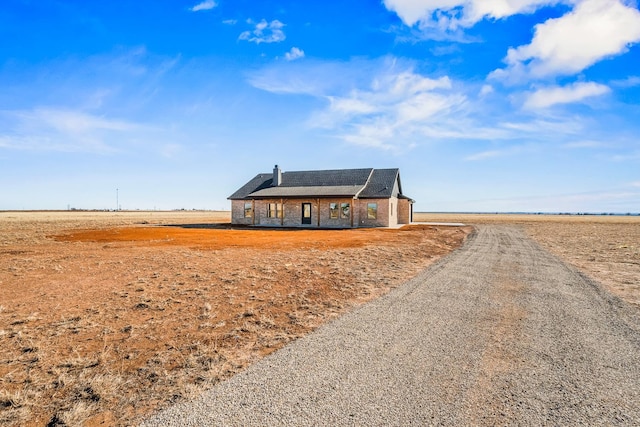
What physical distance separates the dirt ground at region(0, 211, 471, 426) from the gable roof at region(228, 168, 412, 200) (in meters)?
17.2

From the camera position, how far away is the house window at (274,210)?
31281 mm

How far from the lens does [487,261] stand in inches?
478

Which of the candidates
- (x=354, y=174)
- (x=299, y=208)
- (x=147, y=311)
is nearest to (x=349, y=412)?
(x=147, y=311)

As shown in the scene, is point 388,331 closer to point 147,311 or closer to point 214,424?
point 214,424

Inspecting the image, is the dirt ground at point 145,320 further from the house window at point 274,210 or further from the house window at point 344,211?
the house window at point 274,210

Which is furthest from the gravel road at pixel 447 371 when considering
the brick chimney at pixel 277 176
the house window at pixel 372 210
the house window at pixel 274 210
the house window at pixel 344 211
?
the brick chimney at pixel 277 176

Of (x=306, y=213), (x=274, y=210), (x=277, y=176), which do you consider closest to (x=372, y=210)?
(x=306, y=213)

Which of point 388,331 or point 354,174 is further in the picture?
point 354,174

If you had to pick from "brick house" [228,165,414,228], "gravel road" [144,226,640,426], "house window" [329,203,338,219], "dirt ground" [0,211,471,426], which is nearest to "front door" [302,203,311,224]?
"brick house" [228,165,414,228]

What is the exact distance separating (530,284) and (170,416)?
882 cm

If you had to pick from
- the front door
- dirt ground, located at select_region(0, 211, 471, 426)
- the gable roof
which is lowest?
dirt ground, located at select_region(0, 211, 471, 426)

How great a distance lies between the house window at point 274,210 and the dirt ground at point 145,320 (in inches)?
741

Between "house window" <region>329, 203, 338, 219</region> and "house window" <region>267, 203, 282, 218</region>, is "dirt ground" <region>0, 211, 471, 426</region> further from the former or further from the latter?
"house window" <region>267, 203, 282, 218</region>

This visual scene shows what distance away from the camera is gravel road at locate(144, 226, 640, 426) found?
3.09m
